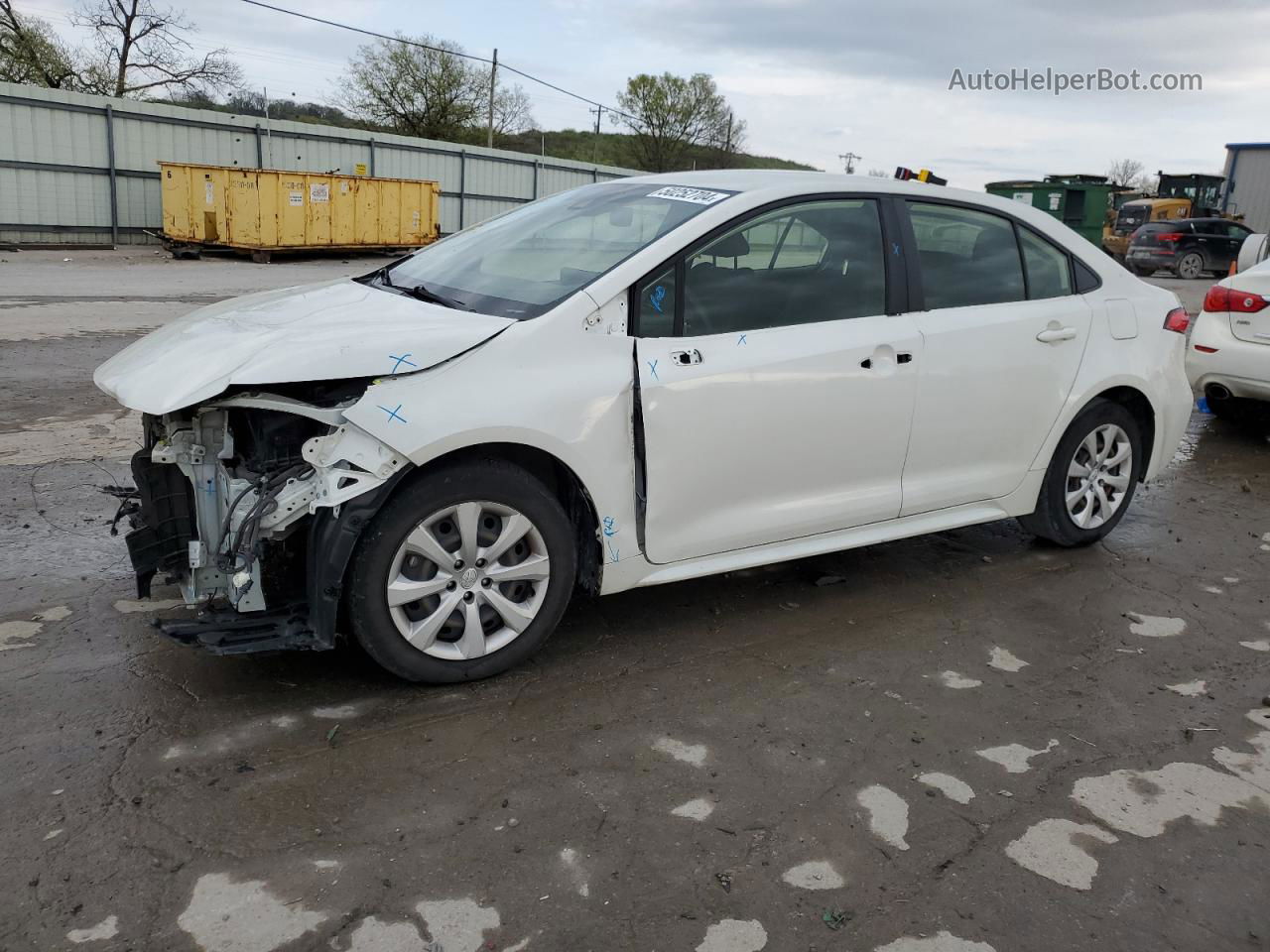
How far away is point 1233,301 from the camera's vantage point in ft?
24.5

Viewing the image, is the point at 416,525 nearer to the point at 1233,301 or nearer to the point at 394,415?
the point at 394,415

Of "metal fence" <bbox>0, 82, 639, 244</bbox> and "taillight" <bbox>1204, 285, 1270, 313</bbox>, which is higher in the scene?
"metal fence" <bbox>0, 82, 639, 244</bbox>

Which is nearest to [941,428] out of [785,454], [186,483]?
[785,454]

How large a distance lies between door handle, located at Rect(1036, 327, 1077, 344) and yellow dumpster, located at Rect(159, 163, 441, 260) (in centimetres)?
2116

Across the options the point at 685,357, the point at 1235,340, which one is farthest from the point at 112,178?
the point at 685,357

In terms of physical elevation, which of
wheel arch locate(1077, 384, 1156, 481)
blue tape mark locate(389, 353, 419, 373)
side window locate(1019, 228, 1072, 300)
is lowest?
wheel arch locate(1077, 384, 1156, 481)

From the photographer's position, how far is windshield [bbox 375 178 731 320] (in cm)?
374

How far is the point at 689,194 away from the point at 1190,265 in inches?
1046

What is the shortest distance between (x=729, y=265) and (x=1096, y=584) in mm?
2420

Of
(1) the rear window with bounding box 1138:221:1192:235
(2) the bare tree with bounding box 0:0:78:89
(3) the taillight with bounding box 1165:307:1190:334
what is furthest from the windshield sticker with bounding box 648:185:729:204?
(2) the bare tree with bounding box 0:0:78:89

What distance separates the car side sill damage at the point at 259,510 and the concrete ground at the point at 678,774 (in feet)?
1.01

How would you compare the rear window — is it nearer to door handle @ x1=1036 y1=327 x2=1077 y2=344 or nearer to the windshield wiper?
door handle @ x1=1036 y1=327 x2=1077 y2=344

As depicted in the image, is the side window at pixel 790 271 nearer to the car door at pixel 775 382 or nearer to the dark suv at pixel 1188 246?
the car door at pixel 775 382

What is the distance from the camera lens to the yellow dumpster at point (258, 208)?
893 inches
